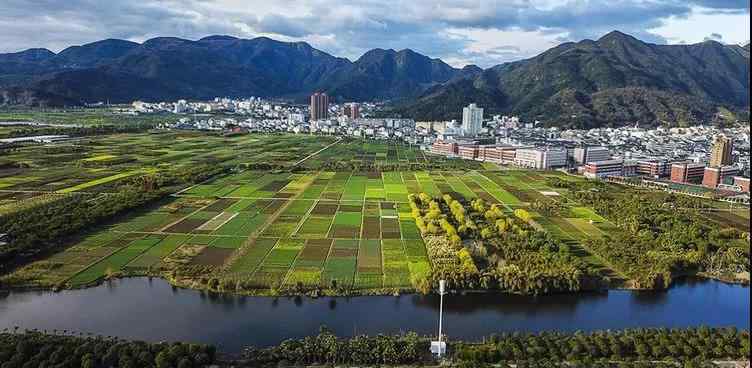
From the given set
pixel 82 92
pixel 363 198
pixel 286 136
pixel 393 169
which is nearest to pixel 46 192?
pixel 363 198

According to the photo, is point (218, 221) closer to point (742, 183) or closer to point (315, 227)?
point (315, 227)

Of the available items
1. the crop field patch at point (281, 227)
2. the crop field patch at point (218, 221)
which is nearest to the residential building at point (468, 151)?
the crop field patch at point (281, 227)

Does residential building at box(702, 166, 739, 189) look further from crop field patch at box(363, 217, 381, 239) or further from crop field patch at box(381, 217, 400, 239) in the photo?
crop field patch at box(363, 217, 381, 239)

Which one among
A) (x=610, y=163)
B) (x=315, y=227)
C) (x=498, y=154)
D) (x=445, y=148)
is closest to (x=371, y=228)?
(x=315, y=227)

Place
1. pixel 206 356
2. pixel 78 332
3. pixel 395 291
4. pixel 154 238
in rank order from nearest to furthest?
pixel 206 356, pixel 78 332, pixel 395 291, pixel 154 238

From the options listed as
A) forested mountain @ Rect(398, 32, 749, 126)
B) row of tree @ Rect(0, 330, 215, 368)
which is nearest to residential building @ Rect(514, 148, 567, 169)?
forested mountain @ Rect(398, 32, 749, 126)

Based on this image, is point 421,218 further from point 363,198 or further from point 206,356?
point 206,356
